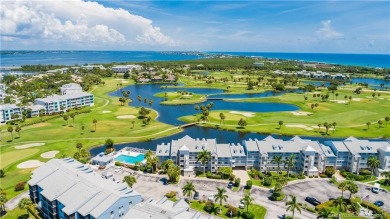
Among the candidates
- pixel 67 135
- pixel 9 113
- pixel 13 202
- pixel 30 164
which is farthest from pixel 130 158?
pixel 9 113

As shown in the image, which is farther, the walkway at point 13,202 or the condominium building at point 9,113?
the condominium building at point 9,113

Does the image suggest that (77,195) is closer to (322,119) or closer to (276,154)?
(276,154)

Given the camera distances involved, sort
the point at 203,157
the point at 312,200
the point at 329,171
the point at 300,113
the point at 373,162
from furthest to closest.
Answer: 1. the point at 300,113
2. the point at 329,171
3. the point at 373,162
4. the point at 203,157
5. the point at 312,200

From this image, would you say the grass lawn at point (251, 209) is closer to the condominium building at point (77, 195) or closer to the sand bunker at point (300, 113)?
the condominium building at point (77, 195)

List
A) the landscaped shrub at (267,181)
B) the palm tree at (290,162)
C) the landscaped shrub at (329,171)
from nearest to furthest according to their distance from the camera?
1. the landscaped shrub at (267,181)
2. the palm tree at (290,162)
3. the landscaped shrub at (329,171)

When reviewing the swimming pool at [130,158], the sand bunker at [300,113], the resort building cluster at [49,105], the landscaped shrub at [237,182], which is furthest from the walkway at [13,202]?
the sand bunker at [300,113]

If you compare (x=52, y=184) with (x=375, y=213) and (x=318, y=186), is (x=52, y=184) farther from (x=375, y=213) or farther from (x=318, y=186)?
(x=375, y=213)
